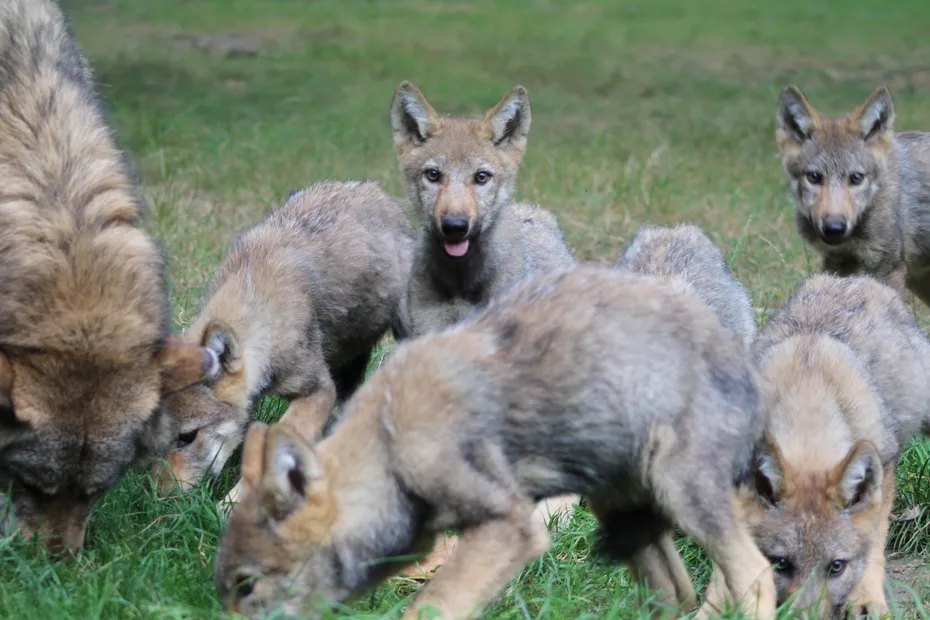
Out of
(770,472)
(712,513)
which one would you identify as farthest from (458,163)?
(712,513)

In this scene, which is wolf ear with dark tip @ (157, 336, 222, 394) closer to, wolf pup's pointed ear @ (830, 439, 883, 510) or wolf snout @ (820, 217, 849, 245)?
wolf pup's pointed ear @ (830, 439, 883, 510)

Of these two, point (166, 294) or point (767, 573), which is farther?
point (166, 294)

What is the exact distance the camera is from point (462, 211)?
668 cm

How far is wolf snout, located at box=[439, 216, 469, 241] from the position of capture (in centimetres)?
661

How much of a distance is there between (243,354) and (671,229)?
2.85 m

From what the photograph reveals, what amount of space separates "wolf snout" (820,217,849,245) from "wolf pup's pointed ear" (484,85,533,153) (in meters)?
2.08

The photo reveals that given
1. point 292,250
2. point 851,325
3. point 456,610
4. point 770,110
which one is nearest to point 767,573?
point 456,610

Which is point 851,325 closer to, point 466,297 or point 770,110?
point 466,297

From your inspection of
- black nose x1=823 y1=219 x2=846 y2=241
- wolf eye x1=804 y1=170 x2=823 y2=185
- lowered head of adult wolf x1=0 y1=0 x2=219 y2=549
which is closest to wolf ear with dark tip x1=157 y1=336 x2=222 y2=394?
lowered head of adult wolf x1=0 y1=0 x2=219 y2=549

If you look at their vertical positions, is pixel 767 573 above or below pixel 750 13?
above

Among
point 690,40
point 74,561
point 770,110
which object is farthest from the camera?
point 690,40

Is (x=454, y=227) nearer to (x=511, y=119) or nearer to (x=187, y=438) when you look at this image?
(x=511, y=119)

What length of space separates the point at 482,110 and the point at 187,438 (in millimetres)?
8993

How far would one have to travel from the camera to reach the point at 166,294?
4754 mm
